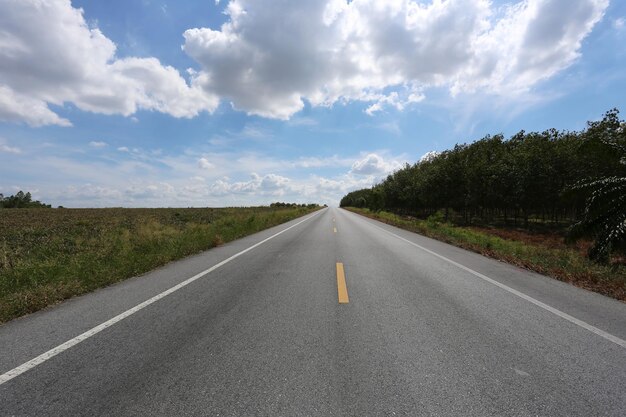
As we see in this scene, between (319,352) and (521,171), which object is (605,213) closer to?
(319,352)

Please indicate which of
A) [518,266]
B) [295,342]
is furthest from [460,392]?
[518,266]

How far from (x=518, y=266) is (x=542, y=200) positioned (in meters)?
26.5

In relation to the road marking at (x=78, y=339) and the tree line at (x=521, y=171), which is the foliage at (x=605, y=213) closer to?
the tree line at (x=521, y=171)

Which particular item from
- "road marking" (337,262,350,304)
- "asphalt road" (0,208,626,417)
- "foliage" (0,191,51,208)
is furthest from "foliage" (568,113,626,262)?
"foliage" (0,191,51,208)

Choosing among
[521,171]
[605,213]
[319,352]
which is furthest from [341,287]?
[521,171]

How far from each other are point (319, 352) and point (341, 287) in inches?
113

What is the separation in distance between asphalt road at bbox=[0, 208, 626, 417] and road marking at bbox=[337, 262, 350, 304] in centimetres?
5

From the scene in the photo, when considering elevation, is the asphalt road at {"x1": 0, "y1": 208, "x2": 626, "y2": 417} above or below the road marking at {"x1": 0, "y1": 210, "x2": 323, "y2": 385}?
below

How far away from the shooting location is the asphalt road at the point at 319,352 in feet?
8.45

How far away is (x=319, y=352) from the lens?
3.43 m

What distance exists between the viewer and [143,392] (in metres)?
2.71

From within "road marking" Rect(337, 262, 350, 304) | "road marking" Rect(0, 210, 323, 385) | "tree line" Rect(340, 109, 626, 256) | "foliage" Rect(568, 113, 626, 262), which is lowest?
"road marking" Rect(337, 262, 350, 304)

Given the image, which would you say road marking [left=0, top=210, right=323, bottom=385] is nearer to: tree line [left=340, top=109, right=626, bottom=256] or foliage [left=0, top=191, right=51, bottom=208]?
tree line [left=340, top=109, right=626, bottom=256]

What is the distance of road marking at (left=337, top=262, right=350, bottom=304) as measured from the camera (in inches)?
214
